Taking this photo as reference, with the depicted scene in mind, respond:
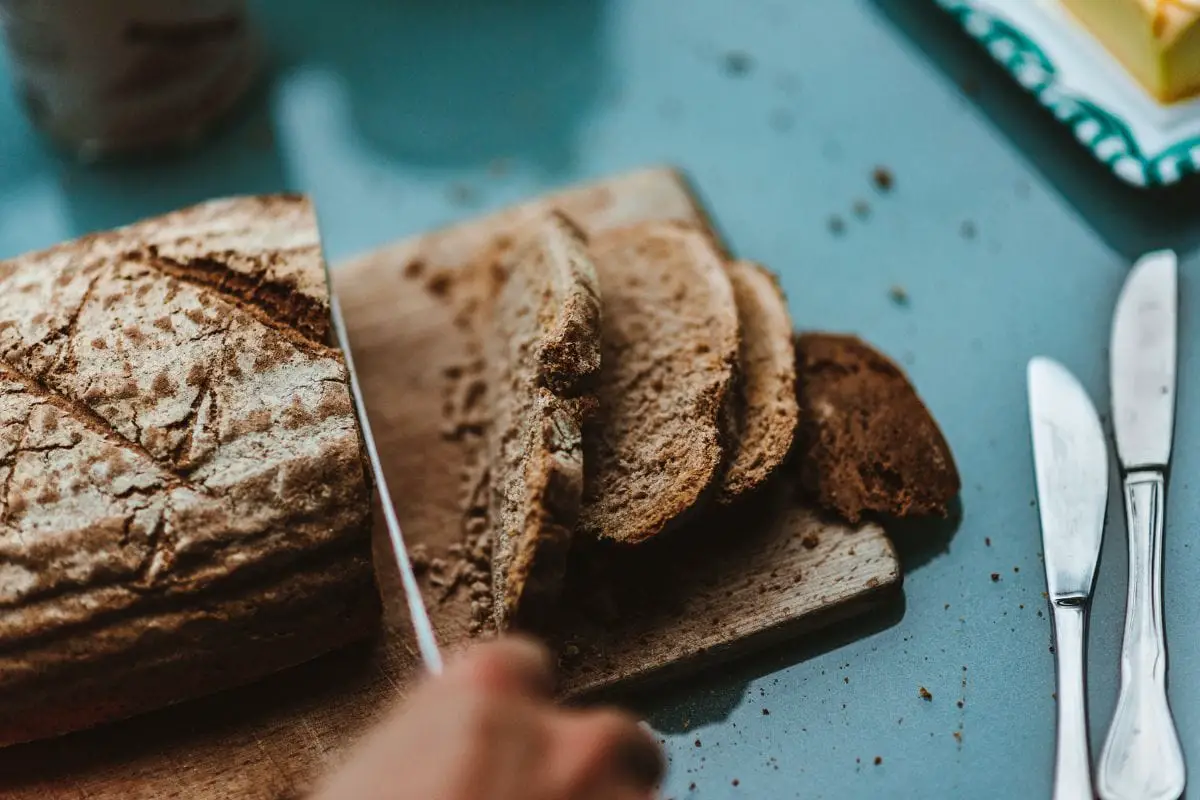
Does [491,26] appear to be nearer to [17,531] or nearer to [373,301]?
[373,301]

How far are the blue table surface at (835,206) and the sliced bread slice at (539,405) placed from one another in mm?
521

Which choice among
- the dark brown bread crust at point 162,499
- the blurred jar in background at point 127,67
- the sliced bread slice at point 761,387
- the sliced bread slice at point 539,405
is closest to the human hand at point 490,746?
the sliced bread slice at point 539,405

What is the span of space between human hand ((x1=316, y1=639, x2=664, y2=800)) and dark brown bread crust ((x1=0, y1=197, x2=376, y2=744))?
433 millimetres

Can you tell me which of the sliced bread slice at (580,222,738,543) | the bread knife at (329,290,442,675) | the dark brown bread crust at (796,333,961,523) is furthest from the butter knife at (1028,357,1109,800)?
the bread knife at (329,290,442,675)

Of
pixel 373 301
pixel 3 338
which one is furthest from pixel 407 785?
pixel 373 301

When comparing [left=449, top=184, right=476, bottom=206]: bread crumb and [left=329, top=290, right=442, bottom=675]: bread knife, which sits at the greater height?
[left=449, top=184, right=476, bottom=206]: bread crumb

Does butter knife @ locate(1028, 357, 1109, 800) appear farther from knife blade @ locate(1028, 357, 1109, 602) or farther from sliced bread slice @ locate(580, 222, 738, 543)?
sliced bread slice @ locate(580, 222, 738, 543)

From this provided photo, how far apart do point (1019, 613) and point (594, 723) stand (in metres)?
1.11

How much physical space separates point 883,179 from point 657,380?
1.25 metres

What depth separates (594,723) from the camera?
7.14 ft

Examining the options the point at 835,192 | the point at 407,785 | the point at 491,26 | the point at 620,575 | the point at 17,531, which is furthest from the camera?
the point at 491,26

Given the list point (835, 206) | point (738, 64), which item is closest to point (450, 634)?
point (835, 206)

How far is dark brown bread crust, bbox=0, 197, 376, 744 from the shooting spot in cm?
216

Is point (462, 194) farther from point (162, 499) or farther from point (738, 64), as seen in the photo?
point (162, 499)
